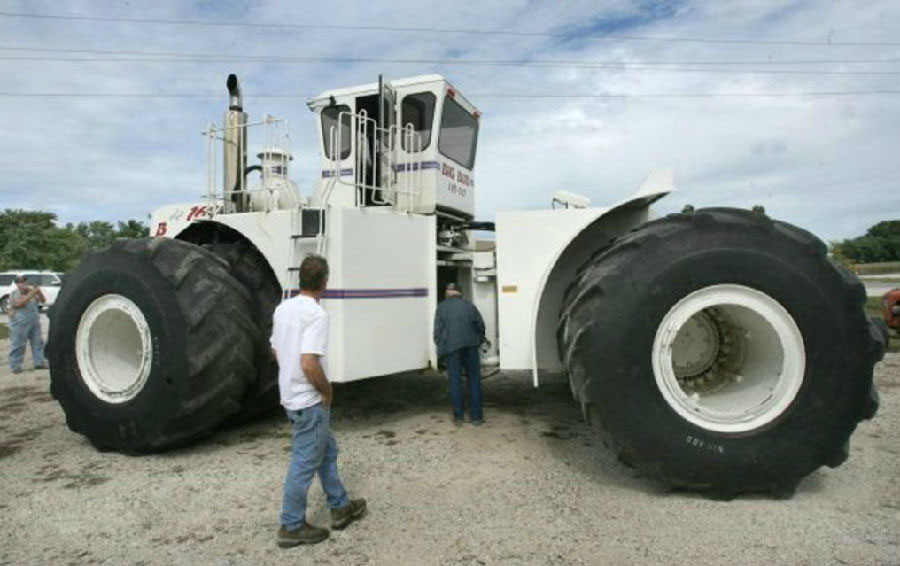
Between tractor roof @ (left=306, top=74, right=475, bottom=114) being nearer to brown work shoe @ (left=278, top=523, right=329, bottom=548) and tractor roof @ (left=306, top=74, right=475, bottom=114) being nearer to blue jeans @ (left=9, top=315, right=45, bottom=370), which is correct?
brown work shoe @ (left=278, top=523, right=329, bottom=548)

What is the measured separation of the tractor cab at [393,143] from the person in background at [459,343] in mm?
1011

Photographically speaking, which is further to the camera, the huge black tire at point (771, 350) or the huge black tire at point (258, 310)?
the huge black tire at point (258, 310)

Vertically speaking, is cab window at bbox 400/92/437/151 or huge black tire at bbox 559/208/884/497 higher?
cab window at bbox 400/92/437/151

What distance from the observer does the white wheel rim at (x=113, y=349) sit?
15.6 feet

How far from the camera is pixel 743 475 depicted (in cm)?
366

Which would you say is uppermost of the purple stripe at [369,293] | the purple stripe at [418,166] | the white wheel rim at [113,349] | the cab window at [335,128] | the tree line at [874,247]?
the tree line at [874,247]

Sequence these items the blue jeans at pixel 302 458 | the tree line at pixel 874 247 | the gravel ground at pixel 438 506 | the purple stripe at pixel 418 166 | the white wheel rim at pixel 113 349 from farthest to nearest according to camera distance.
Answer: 1. the tree line at pixel 874 247
2. the purple stripe at pixel 418 166
3. the white wheel rim at pixel 113 349
4. the blue jeans at pixel 302 458
5. the gravel ground at pixel 438 506

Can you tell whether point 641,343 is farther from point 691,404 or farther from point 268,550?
point 268,550

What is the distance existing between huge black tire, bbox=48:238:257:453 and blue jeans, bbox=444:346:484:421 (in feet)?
5.81

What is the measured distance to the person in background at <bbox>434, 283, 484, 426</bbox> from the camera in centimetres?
558

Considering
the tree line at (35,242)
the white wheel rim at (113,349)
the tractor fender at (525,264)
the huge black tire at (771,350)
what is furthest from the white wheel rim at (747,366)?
the tree line at (35,242)

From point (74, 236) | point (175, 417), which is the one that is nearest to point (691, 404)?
point (175, 417)

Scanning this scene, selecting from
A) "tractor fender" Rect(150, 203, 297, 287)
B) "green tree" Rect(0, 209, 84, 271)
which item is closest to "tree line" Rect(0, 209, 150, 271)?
→ "green tree" Rect(0, 209, 84, 271)

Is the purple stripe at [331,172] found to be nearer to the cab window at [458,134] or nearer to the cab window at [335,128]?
the cab window at [335,128]
